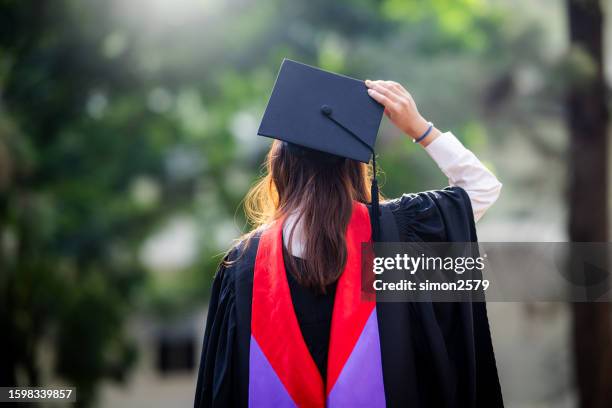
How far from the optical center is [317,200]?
1920 mm

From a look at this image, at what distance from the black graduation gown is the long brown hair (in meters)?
0.12

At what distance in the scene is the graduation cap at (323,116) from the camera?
6.39 ft

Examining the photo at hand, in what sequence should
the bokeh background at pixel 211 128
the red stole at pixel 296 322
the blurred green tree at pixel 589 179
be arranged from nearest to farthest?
the red stole at pixel 296 322 < the blurred green tree at pixel 589 179 < the bokeh background at pixel 211 128

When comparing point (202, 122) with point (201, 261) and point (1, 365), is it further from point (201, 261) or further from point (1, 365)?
point (1, 365)

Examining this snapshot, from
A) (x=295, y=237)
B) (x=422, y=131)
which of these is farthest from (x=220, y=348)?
(x=422, y=131)

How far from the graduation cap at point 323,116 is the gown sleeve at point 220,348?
42cm

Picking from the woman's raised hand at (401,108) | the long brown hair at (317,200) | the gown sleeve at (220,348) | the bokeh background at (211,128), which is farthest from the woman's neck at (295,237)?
the bokeh background at (211,128)

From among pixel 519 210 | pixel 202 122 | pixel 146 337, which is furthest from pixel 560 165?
pixel 146 337

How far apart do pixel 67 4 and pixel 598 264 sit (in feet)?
18.2

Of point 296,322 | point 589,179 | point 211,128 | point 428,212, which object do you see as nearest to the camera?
point 296,322

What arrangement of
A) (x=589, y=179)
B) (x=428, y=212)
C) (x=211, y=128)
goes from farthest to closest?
1. (x=211, y=128)
2. (x=589, y=179)
3. (x=428, y=212)

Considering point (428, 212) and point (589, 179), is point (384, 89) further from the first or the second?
point (589, 179)

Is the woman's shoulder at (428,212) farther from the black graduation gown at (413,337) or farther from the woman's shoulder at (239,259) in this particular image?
the woman's shoulder at (239,259)

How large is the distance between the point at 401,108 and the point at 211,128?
7.91m
